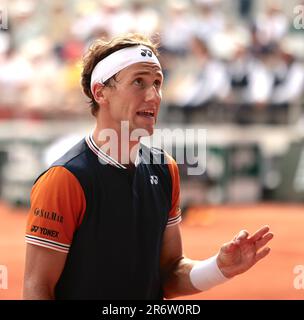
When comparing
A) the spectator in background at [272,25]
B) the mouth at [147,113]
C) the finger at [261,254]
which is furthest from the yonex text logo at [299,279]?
the spectator in background at [272,25]

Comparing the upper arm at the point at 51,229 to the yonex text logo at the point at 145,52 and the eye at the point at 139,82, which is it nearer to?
the eye at the point at 139,82

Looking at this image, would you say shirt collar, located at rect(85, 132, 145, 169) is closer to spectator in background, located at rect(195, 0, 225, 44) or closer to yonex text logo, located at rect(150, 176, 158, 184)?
yonex text logo, located at rect(150, 176, 158, 184)

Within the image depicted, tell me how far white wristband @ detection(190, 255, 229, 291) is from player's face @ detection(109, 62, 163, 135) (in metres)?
0.69

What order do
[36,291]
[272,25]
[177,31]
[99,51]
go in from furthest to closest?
[177,31] → [272,25] → [99,51] → [36,291]

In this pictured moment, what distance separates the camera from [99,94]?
370 cm

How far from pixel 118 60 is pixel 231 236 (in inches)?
342

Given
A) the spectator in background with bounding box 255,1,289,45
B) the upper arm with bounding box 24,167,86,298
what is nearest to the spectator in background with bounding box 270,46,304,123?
the spectator in background with bounding box 255,1,289,45

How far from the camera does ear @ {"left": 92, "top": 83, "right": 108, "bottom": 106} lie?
145 inches

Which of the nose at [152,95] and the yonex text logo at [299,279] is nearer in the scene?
the nose at [152,95]

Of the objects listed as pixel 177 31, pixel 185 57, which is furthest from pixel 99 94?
pixel 177 31

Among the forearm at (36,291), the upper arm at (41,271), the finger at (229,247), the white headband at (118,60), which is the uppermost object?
the white headband at (118,60)

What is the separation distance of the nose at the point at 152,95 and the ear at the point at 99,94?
19 centimetres

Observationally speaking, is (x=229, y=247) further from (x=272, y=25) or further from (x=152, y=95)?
(x=272, y=25)

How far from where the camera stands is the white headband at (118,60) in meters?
3.66
